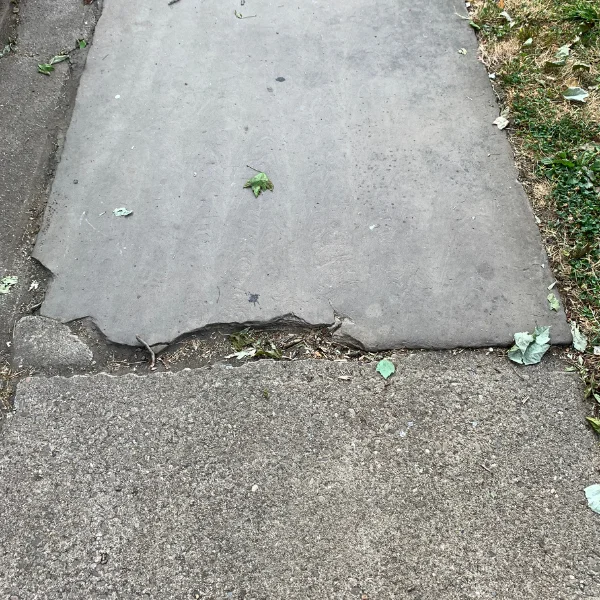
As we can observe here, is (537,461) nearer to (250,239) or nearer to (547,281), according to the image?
(547,281)

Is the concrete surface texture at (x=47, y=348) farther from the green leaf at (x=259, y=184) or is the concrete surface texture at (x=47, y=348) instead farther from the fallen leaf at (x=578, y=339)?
the fallen leaf at (x=578, y=339)

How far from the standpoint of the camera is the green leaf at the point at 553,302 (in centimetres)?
246

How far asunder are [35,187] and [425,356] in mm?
2157

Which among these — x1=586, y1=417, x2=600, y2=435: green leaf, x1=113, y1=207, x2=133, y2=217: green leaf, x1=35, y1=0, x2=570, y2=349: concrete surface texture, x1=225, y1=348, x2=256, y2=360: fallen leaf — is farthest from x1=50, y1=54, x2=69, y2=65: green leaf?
x1=586, y1=417, x2=600, y2=435: green leaf

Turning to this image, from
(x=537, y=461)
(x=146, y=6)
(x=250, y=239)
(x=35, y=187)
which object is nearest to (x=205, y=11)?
(x=146, y=6)

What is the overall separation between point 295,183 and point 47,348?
4.69ft

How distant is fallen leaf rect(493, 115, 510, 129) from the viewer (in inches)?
122

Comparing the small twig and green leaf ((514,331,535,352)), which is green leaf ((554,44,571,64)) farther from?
the small twig

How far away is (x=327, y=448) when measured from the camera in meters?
2.15

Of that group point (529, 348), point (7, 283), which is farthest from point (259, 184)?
point (529, 348)

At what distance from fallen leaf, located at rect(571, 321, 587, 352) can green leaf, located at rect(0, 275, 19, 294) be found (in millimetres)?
2506

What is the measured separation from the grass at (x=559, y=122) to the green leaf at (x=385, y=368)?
77 cm

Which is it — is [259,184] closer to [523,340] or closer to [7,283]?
[7,283]

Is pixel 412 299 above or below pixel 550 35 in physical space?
below
